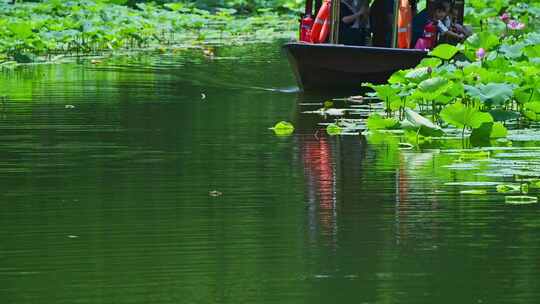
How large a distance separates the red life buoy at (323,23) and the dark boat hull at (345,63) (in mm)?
748

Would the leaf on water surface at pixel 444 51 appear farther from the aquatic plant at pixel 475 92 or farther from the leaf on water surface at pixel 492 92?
the leaf on water surface at pixel 492 92

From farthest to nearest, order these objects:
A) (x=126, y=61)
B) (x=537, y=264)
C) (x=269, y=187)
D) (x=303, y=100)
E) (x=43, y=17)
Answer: (x=43, y=17) < (x=126, y=61) < (x=303, y=100) < (x=269, y=187) < (x=537, y=264)

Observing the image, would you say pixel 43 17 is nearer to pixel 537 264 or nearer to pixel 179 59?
pixel 179 59

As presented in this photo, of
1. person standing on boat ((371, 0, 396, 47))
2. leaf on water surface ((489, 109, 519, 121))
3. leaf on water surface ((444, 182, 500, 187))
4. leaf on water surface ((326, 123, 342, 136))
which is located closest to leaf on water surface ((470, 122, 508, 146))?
leaf on water surface ((489, 109, 519, 121))

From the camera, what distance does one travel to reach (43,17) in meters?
27.8

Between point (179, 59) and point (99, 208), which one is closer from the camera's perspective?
point (99, 208)

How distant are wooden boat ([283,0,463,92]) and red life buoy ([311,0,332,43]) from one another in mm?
597

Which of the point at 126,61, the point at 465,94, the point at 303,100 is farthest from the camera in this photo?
the point at 126,61

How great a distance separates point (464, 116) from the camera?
11.6m

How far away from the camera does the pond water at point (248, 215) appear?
692cm

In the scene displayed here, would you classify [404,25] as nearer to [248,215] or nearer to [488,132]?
[488,132]

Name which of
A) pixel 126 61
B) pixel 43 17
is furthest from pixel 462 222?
pixel 43 17

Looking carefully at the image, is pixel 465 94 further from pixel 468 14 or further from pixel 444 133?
pixel 468 14

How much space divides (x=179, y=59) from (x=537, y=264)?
52.9 ft
